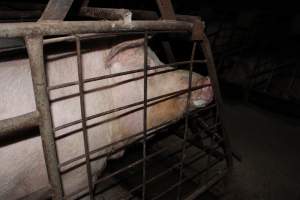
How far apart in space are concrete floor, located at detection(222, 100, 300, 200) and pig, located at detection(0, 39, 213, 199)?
2.93 feet

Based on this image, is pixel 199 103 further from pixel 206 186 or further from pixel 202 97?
pixel 206 186

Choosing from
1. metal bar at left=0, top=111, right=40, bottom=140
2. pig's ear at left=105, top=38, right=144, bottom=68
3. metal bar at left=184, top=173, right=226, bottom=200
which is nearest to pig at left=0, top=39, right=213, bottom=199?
pig's ear at left=105, top=38, right=144, bottom=68

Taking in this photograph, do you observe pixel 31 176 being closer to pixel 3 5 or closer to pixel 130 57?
pixel 130 57

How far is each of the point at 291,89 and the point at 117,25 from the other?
290 centimetres

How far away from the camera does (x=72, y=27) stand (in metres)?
0.93

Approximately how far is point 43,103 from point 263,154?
6.93 ft

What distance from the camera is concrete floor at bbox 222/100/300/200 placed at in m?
2.05

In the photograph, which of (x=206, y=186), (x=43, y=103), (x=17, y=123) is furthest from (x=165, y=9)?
(x=206, y=186)

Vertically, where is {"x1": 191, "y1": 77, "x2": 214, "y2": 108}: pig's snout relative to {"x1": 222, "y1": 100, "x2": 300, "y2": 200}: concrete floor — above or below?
above

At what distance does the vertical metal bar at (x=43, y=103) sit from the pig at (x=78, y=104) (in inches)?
2.3

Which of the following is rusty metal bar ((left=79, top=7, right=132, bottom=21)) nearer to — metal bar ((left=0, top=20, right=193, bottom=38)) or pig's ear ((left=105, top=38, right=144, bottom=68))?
metal bar ((left=0, top=20, right=193, bottom=38))

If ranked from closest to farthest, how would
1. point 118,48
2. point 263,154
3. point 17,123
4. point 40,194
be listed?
point 17,123 → point 40,194 → point 118,48 → point 263,154

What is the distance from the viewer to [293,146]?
2.56 metres

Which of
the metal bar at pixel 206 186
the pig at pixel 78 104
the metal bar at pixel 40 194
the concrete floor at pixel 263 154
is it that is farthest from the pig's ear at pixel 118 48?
the concrete floor at pixel 263 154
